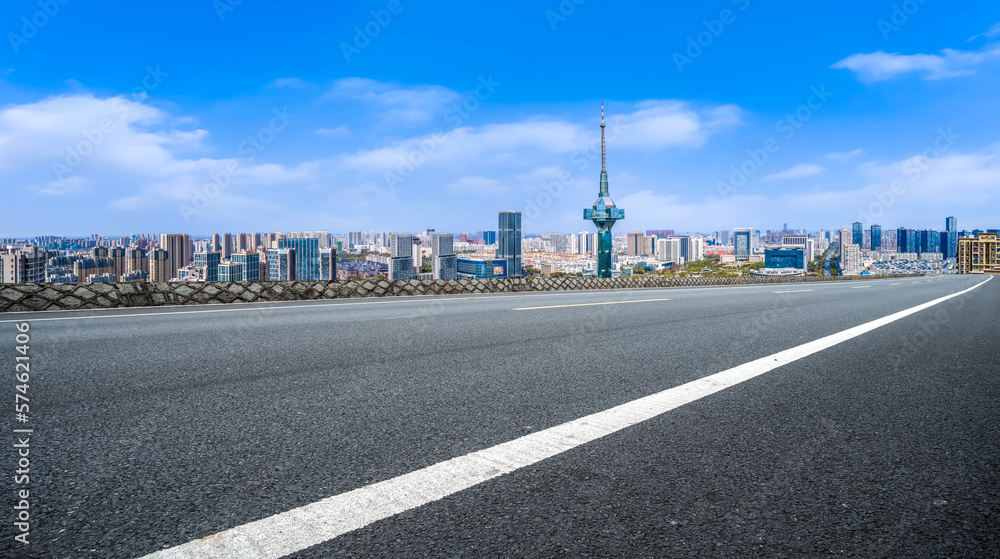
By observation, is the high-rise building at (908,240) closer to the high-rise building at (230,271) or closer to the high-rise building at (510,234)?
the high-rise building at (510,234)

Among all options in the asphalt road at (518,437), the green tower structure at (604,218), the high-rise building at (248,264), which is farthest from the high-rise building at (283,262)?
the green tower structure at (604,218)

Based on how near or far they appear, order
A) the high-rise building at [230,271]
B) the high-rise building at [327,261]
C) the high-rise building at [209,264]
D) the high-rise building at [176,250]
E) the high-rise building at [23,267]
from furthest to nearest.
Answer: the high-rise building at [327,261] < the high-rise building at [176,250] < the high-rise building at [230,271] < the high-rise building at [209,264] < the high-rise building at [23,267]

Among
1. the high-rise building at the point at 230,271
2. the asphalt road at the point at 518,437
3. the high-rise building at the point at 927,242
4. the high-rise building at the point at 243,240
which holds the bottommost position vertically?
the asphalt road at the point at 518,437

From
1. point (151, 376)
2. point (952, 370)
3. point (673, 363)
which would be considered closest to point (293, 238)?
point (151, 376)

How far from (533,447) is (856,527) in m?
1.39

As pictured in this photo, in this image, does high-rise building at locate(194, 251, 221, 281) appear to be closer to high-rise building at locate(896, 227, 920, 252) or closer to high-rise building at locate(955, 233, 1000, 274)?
high-rise building at locate(955, 233, 1000, 274)

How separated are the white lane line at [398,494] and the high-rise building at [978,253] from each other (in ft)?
584

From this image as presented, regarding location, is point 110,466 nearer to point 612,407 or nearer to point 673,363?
point 612,407

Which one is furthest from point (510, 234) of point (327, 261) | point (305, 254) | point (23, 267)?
point (23, 267)

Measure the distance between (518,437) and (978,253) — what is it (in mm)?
184353

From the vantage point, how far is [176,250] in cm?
2120

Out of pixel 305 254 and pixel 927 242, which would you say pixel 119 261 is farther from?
pixel 927 242

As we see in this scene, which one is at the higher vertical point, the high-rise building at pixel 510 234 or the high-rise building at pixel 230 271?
the high-rise building at pixel 510 234

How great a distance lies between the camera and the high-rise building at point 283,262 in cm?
1989
